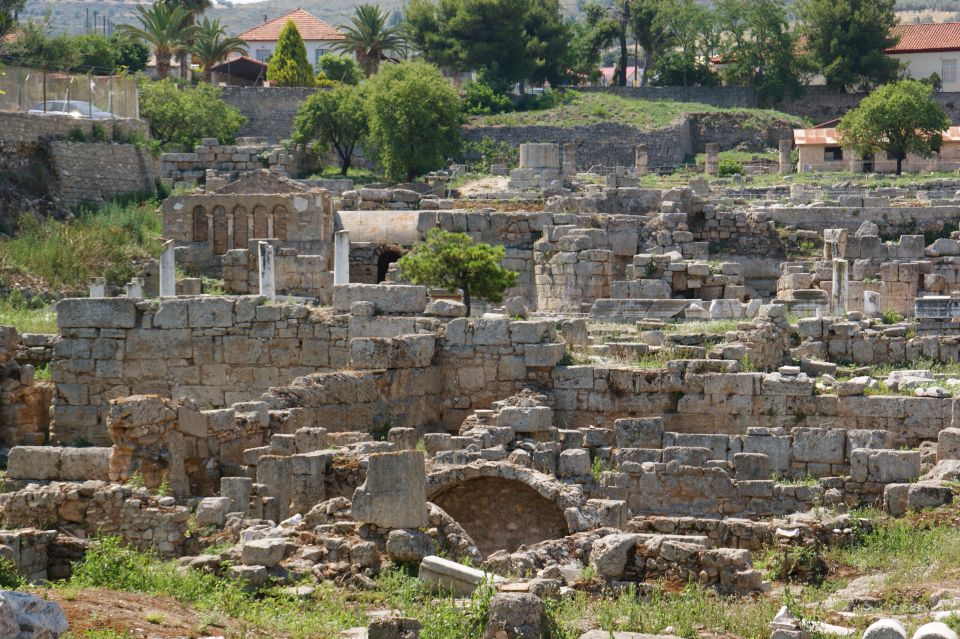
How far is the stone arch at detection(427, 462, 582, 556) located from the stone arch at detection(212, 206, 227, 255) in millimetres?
17846

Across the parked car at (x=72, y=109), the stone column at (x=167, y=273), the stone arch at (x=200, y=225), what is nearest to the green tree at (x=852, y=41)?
the parked car at (x=72, y=109)

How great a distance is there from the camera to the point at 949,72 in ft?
237

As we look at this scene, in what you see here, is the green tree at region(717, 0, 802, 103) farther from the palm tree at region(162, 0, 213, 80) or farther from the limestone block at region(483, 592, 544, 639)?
the limestone block at region(483, 592, 544, 639)

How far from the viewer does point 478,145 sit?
5738 centimetres

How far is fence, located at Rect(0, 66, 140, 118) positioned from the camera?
136ft

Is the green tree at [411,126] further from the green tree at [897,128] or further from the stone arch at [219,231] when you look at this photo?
the stone arch at [219,231]

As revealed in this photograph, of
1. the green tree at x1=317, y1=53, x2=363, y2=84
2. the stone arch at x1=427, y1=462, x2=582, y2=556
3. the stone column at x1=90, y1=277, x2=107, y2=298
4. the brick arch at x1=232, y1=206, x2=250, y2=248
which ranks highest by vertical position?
the green tree at x1=317, y1=53, x2=363, y2=84

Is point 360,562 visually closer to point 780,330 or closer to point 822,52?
point 780,330

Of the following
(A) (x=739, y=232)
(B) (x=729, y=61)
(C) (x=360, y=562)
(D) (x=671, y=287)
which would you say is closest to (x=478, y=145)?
(B) (x=729, y=61)

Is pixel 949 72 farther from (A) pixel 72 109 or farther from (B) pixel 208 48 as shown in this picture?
(A) pixel 72 109

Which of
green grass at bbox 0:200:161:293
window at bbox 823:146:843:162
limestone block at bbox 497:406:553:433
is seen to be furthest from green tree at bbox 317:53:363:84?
limestone block at bbox 497:406:553:433

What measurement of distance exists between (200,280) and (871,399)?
42.4ft

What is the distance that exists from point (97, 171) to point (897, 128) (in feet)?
69.6

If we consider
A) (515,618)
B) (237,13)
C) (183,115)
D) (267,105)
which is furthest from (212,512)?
(237,13)
